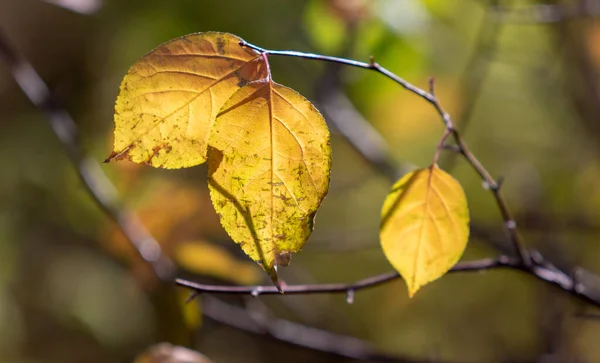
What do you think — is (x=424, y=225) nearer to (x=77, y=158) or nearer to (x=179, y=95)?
(x=179, y=95)

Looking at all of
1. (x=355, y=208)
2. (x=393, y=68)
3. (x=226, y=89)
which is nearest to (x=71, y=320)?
(x=355, y=208)

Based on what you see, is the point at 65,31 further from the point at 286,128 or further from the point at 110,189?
the point at 286,128

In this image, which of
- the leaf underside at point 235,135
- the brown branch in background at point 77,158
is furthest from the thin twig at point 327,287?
the brown branch in background at point 77,158

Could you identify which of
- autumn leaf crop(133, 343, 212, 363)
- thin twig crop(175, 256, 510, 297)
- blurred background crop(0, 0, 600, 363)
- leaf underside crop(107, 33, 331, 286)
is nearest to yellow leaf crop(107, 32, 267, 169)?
leaf underside crop(107, 33, 331, 286)

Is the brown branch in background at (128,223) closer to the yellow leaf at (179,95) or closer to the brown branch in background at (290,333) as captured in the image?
the brown branch in background at (290,333)

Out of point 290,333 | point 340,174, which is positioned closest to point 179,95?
point 290,333
